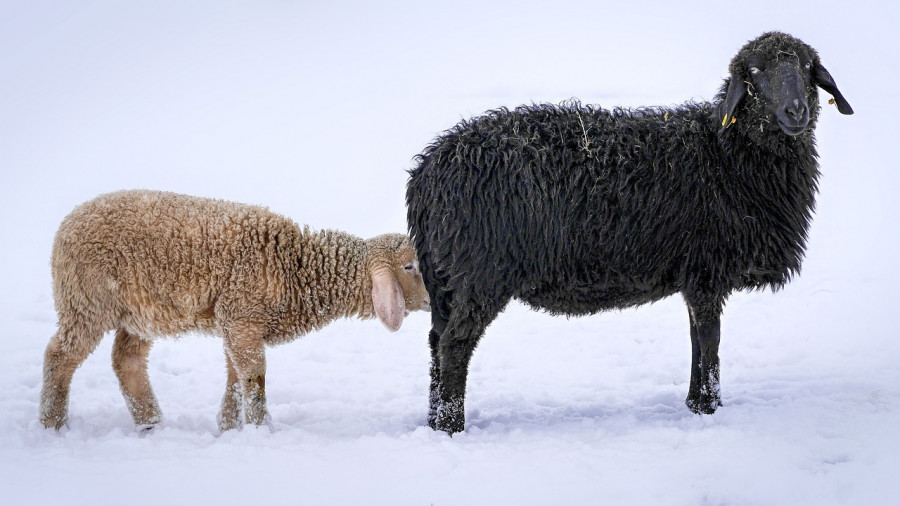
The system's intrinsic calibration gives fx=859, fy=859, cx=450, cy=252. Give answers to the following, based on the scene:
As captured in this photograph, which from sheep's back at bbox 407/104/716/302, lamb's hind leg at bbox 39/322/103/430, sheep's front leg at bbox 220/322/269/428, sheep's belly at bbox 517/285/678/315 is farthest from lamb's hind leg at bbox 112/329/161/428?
sheep's belly at bbox 517/285/678/315

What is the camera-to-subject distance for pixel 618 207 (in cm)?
610

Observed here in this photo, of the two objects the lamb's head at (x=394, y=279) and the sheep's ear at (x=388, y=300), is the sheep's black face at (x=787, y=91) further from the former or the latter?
the sheep's ear at (x=388, y=300)

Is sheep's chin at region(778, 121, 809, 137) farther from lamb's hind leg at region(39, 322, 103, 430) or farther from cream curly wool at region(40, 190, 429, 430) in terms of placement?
lamb's hind leg at region(39, 322, 103, 430)

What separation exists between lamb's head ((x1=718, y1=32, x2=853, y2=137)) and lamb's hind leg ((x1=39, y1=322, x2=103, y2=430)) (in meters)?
4.90

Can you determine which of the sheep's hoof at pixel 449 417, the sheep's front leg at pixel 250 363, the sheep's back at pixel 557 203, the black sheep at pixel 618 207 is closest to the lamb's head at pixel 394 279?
the black sheep at pixel 618 207

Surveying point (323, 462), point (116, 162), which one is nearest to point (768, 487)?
point (323, 462)

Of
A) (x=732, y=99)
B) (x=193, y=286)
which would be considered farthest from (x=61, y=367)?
(x=732, y=99)

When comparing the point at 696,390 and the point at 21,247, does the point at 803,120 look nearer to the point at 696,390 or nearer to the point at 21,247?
the point at 696,390

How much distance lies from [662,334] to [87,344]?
582cm

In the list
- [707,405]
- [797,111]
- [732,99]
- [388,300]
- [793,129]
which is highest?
[732,99]

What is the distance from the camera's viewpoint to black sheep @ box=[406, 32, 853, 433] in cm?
596

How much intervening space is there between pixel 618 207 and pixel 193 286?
3158 mm

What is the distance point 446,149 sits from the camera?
6117 millimetres

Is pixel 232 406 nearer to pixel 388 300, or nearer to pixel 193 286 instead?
pixel 193 286
